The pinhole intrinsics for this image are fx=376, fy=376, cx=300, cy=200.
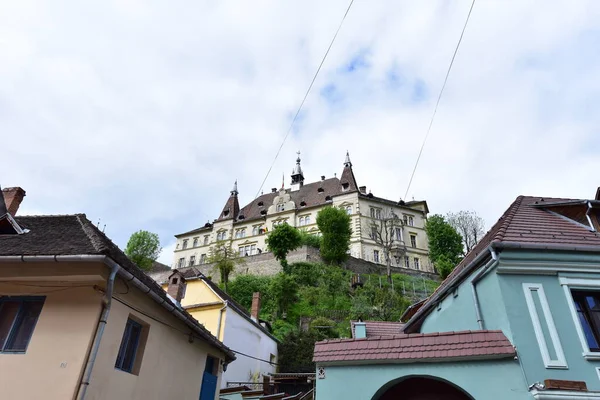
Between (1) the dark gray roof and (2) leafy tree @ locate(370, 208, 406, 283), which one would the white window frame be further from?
(2) leafy tree @ locate(370, 208, 406, 283)

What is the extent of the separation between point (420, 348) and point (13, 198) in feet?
40.7

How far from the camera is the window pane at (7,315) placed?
7.60 meters

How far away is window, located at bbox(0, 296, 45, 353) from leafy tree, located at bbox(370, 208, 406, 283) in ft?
131

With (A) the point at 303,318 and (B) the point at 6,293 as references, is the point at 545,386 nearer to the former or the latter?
(B) the point at 6,293

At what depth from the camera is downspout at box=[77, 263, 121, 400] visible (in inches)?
270

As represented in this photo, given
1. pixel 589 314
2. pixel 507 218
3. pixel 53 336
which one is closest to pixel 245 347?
pixel 53 336

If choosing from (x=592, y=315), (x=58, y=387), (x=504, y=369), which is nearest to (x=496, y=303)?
(x=504, y=369)

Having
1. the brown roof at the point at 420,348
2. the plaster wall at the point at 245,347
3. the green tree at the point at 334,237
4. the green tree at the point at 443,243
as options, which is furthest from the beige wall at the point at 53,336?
the green tree at the point at 443,243

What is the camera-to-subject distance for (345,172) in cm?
5588

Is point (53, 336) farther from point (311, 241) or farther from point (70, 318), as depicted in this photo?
point (311, 241)

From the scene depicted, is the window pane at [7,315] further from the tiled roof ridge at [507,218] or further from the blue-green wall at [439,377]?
the tiled roof ridge at [507,218]

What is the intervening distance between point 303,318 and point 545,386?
23415 millimetres

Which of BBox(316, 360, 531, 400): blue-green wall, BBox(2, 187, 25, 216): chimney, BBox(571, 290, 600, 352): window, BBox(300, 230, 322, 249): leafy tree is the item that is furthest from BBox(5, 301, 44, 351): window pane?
BBox(300, 230, 322, 249): leafy tree

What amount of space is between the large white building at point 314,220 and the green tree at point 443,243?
2.32 meters
